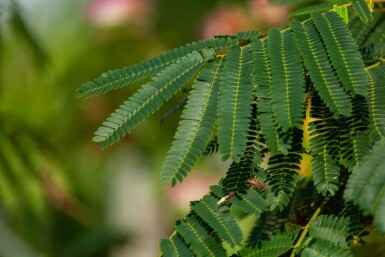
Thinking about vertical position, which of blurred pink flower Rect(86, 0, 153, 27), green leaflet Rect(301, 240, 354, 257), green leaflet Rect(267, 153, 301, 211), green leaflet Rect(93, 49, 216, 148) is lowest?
green leaflet Rect(301, 240, 354, 257)

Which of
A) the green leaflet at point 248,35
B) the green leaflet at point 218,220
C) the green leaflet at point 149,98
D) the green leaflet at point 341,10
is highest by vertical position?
the green leaflet at point 341,10

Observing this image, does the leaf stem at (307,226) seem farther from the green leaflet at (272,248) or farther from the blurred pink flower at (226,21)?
the blurred pink flower at (226,21)

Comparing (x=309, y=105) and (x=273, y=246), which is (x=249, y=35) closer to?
(x=309, y=105)

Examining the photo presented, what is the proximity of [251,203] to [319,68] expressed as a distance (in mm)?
172

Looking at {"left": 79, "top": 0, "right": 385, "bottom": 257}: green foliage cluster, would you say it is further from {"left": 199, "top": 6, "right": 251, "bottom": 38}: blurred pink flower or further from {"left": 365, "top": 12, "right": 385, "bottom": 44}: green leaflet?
{"left": 199, "top": 6, "right": 251, "bottom": 38}: blurred pink flower

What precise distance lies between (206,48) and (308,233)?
25 centimetres

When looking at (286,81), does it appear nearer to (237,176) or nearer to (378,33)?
(237,176)

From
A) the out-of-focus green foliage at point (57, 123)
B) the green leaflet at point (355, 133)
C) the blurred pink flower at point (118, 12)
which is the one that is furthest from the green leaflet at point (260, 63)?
the blurred pink flower at point (118, 12)

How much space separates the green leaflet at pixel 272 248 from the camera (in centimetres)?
78

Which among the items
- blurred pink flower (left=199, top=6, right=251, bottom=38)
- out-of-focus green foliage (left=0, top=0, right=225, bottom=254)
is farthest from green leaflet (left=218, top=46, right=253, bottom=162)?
blurred pink flower (left=199, top=6, right=251, bottom=38)

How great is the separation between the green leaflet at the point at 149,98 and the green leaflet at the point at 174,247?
14cm

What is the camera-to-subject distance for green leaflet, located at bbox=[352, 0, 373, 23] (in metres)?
0.87

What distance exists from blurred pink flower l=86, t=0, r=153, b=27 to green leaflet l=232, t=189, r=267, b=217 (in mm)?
2152

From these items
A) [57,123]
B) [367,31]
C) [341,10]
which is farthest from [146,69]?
[57,123]
